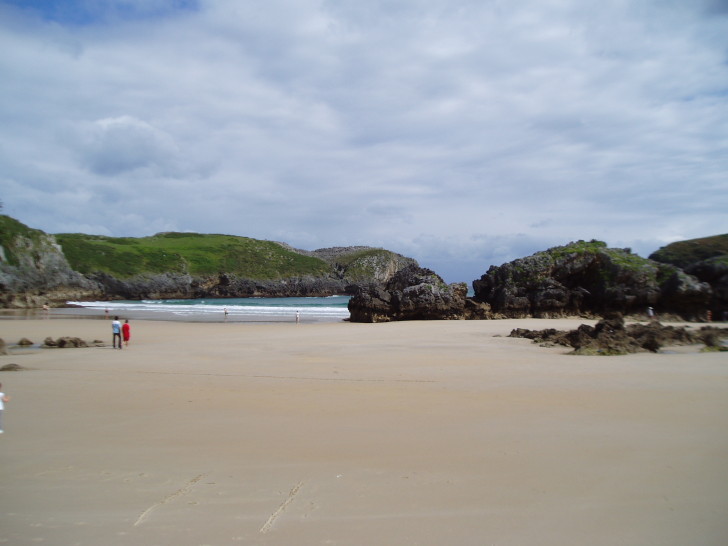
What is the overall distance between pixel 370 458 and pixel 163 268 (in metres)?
96.6

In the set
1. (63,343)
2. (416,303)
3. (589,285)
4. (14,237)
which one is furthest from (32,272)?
(589,285)

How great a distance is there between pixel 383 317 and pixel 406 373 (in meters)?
20.7

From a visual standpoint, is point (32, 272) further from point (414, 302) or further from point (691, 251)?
point (691, 251)

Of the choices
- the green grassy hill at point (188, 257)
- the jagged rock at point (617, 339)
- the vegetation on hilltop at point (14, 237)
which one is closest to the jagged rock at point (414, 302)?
the jagged rock at point (617, 339)

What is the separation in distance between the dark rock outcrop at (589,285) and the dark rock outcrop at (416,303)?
229 cm

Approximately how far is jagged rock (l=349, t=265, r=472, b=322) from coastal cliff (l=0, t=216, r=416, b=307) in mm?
39955

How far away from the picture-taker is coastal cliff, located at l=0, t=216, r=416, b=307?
55938 millimetres

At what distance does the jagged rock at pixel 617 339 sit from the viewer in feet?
43.9

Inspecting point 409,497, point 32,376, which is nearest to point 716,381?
point 409,497

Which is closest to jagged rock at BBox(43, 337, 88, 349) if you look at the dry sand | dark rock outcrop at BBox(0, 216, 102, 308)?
the dry sand

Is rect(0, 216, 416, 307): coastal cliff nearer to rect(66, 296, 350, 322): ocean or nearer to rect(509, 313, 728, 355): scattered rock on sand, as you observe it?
rect(66, 296, 350, 322): ocean

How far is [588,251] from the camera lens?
29875 mm

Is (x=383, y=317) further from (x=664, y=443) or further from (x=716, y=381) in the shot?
(x=664, y=443)

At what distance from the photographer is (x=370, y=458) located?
5086 mm
